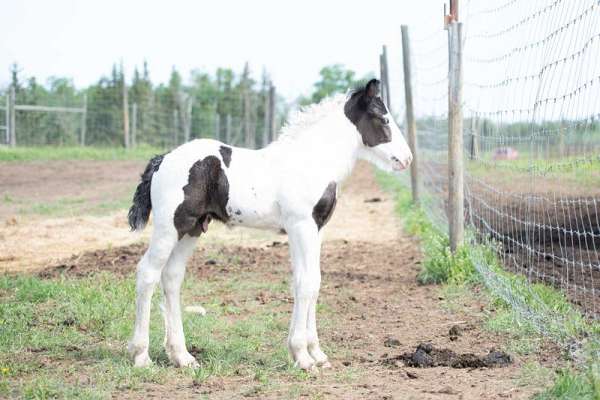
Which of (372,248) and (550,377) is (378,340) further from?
(372,248)

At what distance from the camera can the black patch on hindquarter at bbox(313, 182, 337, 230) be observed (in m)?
5.75

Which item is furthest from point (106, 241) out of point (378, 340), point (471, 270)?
point (378, 340)

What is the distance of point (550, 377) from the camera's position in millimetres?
5066

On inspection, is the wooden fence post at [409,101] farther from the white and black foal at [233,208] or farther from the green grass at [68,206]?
the white and black foal at [233,208]

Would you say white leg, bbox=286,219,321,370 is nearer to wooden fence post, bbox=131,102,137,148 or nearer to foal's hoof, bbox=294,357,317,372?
foal's hoof, bbox=294,357,317,372

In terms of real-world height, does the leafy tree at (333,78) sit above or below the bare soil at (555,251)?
above

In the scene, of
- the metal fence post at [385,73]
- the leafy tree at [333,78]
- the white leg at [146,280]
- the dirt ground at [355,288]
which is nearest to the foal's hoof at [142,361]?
the white leg at [146,280]

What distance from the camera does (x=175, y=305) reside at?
19.2ft

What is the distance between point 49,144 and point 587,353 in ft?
95.3

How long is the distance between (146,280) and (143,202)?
1.88 ft

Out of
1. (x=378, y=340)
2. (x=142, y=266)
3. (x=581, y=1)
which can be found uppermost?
(x=581, y=1)

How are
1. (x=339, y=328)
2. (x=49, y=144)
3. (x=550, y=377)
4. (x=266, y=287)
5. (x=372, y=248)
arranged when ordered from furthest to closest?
(x=49, y=144) → (x=372, y=248) → (x=266, y=287) → (x=339, y=328) → (x=550, y=377)

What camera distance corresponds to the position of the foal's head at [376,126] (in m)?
6.14

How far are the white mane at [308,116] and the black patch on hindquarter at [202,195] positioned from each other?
655 mm
